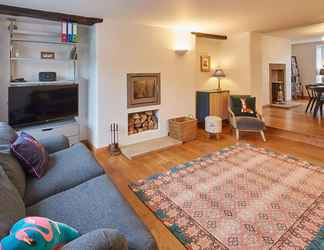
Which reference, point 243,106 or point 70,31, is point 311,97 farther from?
point 70,31

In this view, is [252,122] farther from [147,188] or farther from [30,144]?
[30,144]

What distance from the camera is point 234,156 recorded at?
3605 millimetres

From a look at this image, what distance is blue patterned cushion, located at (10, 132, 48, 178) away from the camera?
Result: 1930 millimetres

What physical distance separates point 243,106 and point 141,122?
2285mm

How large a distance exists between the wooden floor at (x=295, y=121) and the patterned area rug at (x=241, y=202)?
1.68 meters

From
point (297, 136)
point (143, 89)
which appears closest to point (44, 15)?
point (143, 89)

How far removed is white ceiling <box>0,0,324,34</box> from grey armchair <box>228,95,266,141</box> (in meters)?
1.58

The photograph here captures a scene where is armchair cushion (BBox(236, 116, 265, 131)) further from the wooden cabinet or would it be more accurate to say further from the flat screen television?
the flat screen television

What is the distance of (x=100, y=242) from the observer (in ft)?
3.15

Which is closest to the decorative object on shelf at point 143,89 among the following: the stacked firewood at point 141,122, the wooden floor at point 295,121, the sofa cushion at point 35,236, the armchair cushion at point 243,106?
the stacked firewood at point 141,122

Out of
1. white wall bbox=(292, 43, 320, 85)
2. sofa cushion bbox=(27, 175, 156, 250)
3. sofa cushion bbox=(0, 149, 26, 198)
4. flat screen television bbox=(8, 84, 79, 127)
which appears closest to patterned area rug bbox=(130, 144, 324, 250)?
sofa cushion bbox=(27, 175, 156, 250)

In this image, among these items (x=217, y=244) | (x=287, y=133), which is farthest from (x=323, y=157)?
(x=217, y=244)

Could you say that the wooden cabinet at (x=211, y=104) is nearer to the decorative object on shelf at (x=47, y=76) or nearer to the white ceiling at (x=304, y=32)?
the white ceiling at (x=304, y=32)

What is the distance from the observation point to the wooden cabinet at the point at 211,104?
519cm
